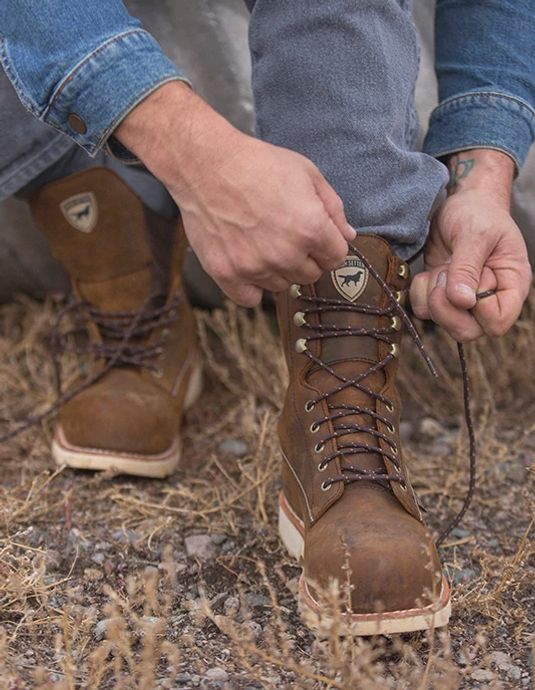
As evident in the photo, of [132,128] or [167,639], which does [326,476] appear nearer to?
[167,639]

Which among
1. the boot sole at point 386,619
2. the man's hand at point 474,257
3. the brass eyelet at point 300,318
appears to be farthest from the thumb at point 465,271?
the boot sole at point 386,619

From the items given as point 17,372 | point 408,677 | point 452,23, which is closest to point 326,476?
point 408,677

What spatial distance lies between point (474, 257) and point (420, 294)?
12 cm

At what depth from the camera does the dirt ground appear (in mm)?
1255

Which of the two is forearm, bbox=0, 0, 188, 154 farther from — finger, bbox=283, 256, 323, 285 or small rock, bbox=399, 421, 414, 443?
small rock, bbox=399, 421, 414, 443

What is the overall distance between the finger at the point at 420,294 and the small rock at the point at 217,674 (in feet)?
2.30

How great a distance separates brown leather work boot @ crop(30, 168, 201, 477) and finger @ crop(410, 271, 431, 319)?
63cm

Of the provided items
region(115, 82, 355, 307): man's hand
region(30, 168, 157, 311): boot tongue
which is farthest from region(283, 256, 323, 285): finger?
region(30, 168, 157, 311): boot tongue

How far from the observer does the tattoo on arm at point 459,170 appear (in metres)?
1.76

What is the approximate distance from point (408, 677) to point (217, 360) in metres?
1.41

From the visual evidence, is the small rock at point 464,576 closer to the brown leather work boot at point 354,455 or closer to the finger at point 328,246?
the brown leather work boot at point 354,455

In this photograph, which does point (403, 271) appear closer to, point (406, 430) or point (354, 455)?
point (354, 455)

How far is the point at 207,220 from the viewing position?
51.2 inches

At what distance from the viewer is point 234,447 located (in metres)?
2.13
